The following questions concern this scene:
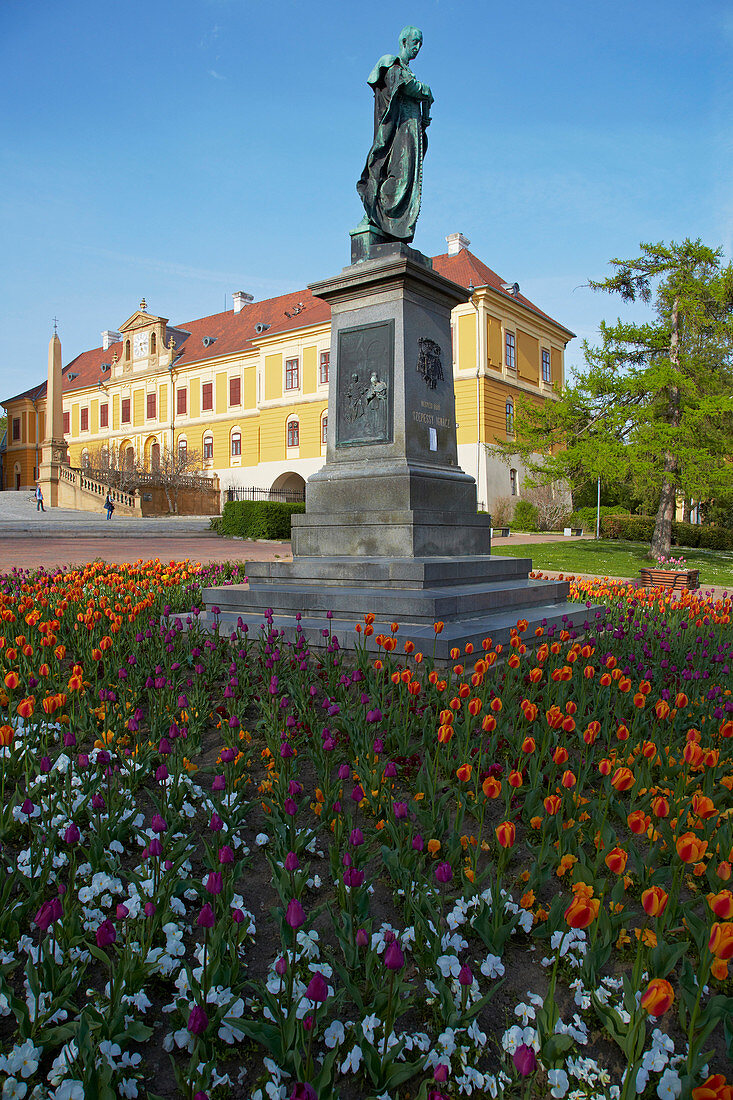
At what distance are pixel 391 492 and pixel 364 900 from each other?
4.95 m

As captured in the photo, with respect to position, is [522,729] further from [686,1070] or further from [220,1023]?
[220,1023]

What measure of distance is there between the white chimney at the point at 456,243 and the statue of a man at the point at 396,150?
29.0 m

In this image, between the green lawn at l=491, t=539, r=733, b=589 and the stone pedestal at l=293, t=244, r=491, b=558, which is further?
the green lawn at l=491, t=539, r=733, b=589

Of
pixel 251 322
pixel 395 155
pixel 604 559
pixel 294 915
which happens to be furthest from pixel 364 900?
pixel 251 322

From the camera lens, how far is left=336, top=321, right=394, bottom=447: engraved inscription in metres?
7.25

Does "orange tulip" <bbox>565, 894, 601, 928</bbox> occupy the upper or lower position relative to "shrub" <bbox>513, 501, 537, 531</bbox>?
lower

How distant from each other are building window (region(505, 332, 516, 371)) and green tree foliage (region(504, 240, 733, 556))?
41.9 ft

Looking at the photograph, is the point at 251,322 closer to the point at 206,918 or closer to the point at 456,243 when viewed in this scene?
the point at 456,243

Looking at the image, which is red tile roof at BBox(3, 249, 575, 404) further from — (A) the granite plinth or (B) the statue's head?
(A) the granite plinth

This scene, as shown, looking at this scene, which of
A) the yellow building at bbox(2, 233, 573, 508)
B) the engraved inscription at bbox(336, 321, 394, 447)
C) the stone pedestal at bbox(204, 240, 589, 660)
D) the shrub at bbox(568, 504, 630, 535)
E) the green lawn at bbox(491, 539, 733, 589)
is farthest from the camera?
the yellow building at bbox(2, 233, 573, 508)

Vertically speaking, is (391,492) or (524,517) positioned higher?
(524,517)

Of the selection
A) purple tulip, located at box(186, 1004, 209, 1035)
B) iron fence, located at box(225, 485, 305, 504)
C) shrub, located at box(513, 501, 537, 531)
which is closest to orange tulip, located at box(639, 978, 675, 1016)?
purple tulip, located at box(186, 1004, 209, 1035)

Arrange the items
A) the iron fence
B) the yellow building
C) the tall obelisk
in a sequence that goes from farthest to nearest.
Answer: the iron fence
the tall obelisk
the yellow building

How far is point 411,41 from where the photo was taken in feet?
25.6
